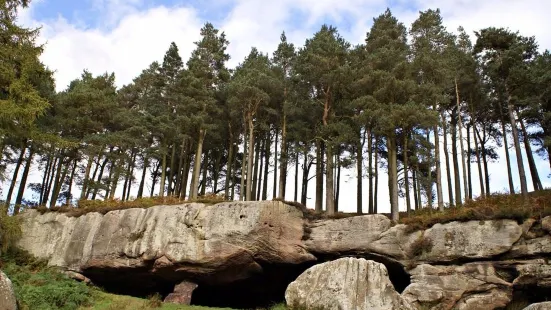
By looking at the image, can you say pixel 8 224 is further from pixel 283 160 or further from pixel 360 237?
pixel 283 160

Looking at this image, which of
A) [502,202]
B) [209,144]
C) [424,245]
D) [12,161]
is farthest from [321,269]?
[12,161]

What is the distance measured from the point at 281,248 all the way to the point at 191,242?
4.44 meters

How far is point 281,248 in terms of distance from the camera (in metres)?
19.0

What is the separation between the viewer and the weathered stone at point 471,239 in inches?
642

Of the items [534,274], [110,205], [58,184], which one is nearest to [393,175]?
[534,274]

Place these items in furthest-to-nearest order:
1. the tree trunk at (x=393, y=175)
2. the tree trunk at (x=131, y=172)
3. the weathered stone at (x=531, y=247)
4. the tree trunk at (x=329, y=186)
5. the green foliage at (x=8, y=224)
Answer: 1. the tree trunk at (x=131, y=172)
2. the tree trunk at (x=329, y=186)
3. the tree trunk at (x=393, y=175)
4. the green foliage at (x=8, y=224)
5. the weathered stone at (x=531, y=247)

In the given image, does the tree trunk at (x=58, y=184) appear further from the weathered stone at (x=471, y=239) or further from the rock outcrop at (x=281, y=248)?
the weathered stone at (x=471, y=239)

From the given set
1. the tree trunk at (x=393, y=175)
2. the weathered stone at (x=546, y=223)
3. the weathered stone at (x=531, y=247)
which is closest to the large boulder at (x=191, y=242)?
the tree trunk at (x=393, y=175)

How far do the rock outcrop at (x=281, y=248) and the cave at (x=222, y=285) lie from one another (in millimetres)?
108

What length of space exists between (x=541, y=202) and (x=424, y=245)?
7466 mm

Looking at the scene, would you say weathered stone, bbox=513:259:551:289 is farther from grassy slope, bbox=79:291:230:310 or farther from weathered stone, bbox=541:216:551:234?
grassy slope, bbox=79:291:230:310

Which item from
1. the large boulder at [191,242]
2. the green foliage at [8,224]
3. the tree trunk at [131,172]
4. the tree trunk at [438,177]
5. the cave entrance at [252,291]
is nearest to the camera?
the green foliage at [8,224]

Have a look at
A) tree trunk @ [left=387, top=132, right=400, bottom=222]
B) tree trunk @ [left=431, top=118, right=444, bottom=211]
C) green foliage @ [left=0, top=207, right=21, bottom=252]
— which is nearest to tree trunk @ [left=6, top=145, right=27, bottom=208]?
green foliage @ [left=0, top=207, right=21, bottom=252]

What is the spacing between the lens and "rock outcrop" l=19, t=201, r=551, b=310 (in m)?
15.9
